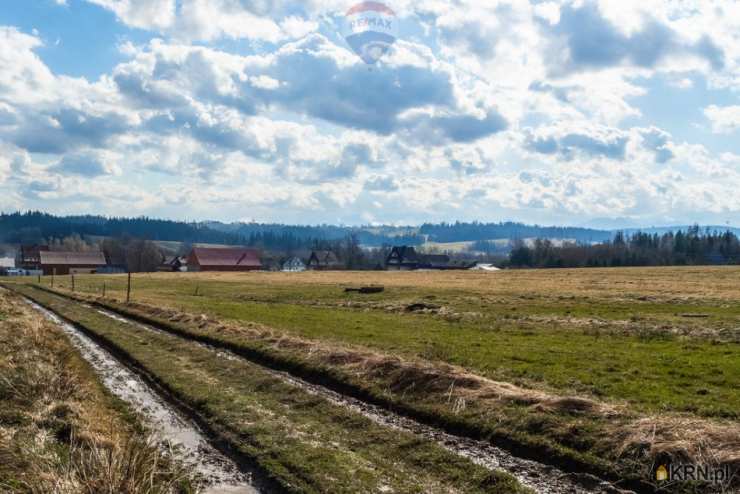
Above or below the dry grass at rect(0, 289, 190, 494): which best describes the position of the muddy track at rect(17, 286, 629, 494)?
below

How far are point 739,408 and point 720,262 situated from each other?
193521mm

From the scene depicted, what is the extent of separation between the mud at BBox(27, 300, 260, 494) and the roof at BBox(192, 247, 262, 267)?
13485cm

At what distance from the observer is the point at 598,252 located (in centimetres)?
17562

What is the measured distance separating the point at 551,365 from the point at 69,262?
167 meters

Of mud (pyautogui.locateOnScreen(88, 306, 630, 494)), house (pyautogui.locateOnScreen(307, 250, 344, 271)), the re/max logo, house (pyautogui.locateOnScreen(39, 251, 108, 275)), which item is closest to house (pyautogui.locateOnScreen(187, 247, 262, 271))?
house (pyautogui.locateOnScreen(39, 251, 108, 275))

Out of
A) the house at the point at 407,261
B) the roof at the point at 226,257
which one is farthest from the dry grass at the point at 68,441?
the house at the point at 407,261

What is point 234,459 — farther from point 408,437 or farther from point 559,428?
point 559,428

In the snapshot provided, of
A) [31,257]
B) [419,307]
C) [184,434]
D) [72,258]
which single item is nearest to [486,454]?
[184,434]

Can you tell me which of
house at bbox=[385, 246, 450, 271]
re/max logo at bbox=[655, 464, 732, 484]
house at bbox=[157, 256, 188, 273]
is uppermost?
re/max logo at bbox=[655, 464, 732, 484]

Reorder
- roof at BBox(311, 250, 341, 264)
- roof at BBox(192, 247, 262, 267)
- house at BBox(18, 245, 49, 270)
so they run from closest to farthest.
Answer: roof at BBox(192, 247, 262, 267)
house at BBox(18, 245, 49, 270)
roof at BBox(311, 250, 341, 264)

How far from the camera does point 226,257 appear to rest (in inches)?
6147

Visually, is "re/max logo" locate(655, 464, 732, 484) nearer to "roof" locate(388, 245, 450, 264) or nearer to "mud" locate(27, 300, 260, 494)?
"mud" locate(27, 300, 260, 494)

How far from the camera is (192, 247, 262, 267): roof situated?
15362cm

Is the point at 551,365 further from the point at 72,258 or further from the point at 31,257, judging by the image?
the point at 31,257
